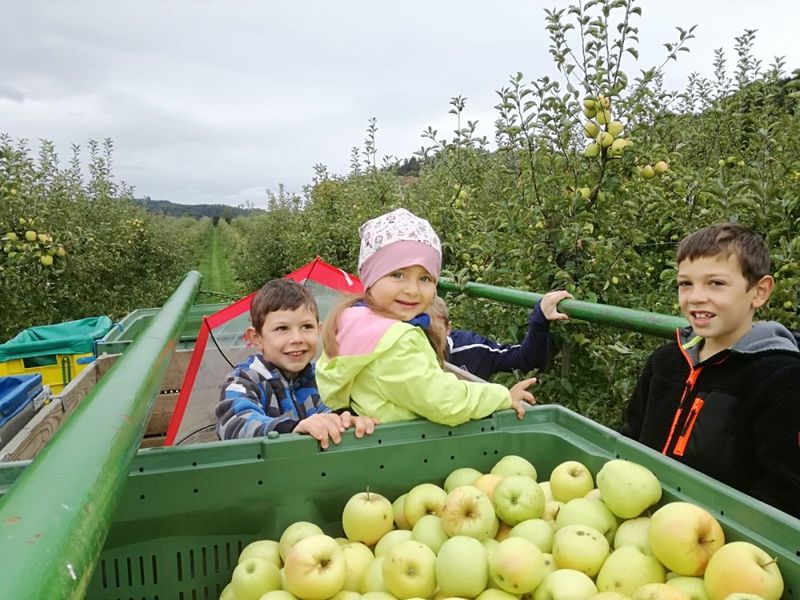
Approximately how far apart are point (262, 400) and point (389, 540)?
3.34 ft

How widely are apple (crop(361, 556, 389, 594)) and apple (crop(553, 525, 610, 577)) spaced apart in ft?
1.17

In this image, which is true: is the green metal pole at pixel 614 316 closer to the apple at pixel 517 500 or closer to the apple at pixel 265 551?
the apple at pixel 517 500

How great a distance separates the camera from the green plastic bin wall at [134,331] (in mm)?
3830

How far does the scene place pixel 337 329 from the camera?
6.36 feet

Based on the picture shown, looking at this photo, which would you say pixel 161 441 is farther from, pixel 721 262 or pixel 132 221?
pixel 132 221

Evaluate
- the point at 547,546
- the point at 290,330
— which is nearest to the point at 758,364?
the point at 547,546

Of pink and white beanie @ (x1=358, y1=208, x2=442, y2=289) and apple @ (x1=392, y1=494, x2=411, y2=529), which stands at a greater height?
pink and white beanie @ (x1=358, y1=208, x2=442, y2=289)

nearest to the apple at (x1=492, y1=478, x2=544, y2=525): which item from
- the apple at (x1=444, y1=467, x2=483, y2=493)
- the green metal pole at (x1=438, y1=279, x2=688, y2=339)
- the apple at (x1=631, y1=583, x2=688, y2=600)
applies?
the apple at (x1=444, y1=467, x2=483, y2=493)

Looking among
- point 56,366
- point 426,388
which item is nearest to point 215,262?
point 56,366

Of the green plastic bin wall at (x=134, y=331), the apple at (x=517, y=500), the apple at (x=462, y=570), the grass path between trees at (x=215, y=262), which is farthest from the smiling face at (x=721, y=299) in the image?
the grass path between trees at (x=215, y=262)

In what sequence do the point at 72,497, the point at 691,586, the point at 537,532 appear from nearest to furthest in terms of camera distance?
1. the point at 72,497
2. the point at 691,586
3. the point at 537,532

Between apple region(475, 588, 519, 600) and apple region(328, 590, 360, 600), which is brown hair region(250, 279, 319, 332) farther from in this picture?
apple region(475, 588, 519, 600)

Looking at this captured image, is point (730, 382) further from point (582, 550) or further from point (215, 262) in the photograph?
point (215, 262)

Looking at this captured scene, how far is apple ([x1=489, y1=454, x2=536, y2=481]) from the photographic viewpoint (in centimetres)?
148
